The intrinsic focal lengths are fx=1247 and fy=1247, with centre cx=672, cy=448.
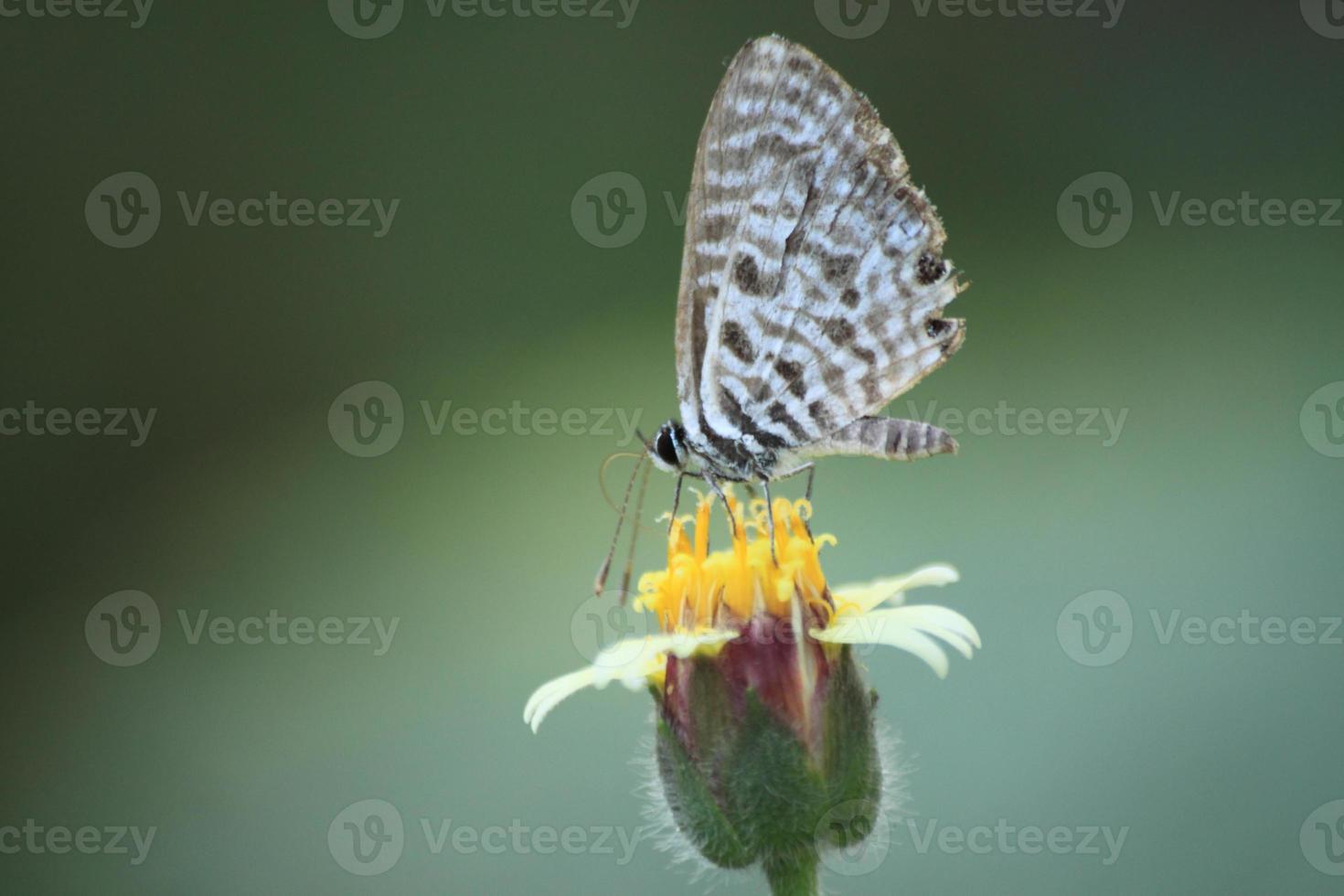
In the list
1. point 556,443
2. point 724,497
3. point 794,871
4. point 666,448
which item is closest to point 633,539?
point 666,448

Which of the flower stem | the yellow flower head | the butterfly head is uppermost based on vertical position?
the butterfly head

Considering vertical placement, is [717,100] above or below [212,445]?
below

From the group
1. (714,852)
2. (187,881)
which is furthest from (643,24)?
(714,852)

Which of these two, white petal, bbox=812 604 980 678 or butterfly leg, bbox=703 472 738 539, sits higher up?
butterfly leg, bbox=703 472 738 539

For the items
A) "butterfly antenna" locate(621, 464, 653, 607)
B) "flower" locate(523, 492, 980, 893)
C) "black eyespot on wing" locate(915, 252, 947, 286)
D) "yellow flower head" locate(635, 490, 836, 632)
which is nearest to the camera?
"flower" locate(523, 492, 980, 893)

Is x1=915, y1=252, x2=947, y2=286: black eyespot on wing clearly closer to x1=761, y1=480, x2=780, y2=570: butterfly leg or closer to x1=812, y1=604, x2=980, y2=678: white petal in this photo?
x1=761, y1=480, x2=780, y2=570: butterfly leg

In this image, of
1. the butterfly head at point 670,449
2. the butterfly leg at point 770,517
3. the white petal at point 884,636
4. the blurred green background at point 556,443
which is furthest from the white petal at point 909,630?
the blurred green background at point 556,443

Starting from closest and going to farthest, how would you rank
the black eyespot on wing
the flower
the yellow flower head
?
the flower < the yellow flower head < the black eyespot on wing

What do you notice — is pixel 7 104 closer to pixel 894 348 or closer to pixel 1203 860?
pixel 894 348

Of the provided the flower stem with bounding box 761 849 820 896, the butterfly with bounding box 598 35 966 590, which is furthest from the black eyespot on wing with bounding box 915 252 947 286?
the flower stem with bounding box 761 849 820 896
